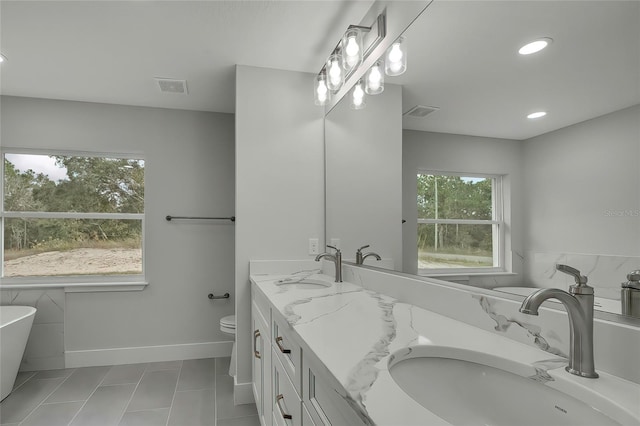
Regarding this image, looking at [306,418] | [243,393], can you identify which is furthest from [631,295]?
[243,393]

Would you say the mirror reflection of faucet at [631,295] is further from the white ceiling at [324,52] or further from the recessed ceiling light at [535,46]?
the recessed ceiling light at [535,46]

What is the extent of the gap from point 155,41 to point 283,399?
7.21ft

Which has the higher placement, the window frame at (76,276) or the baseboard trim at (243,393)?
the window frame at (76,276)

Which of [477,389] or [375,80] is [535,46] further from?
[375,80]

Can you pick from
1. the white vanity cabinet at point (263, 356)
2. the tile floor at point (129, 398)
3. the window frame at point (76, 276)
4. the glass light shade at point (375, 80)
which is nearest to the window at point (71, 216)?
the window frame at point (76, 276)

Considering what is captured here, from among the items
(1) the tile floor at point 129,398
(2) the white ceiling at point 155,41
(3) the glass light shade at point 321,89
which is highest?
(2) the white ceiling at point 155,41

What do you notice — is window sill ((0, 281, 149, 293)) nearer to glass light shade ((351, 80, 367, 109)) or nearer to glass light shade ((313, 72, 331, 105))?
glass light shade ((313, 72, 331, 105))

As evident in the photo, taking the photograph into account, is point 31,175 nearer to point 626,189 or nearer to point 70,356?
point 70,356

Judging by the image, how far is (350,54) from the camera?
6.79ft

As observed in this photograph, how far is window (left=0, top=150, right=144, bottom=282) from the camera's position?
132 inches

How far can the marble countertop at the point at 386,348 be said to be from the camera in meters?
0.67

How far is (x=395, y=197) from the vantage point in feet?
5.91

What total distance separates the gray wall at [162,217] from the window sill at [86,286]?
0.17ft

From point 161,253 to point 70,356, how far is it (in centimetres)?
114
